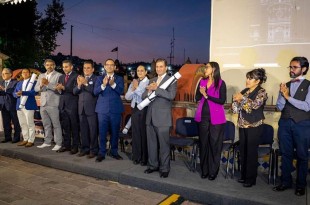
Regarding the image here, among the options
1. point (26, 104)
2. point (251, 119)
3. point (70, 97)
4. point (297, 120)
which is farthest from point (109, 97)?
point (297, 120)

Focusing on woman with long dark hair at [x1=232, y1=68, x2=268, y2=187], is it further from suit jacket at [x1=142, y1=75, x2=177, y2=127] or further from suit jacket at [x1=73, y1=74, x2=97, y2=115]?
suit jacket at [x1=73, y1=74, x2=97, y2=115]

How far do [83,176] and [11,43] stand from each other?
20.9 metres

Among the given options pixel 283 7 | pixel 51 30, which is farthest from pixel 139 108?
pixel 51 30

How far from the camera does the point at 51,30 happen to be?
28297 mm

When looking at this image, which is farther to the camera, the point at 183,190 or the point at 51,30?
the point at 51,30

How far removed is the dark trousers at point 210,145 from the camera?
4.55 m

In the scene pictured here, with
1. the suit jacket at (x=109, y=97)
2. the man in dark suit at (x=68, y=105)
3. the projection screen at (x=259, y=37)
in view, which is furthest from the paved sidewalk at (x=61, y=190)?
the projection screen at (x=259, y=37)

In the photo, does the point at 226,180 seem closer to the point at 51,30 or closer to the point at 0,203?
the point at 0,203

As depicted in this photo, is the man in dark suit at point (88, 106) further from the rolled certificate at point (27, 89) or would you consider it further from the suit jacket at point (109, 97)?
the rolled certificate at point (27, 89)

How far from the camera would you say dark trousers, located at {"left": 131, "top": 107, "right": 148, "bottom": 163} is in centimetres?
541

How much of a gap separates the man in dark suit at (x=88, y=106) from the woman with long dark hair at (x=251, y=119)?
9.53ft

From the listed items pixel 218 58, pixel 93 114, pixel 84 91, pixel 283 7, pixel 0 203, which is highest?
pixel 283 7

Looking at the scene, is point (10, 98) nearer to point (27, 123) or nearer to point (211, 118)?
point (27, 123)

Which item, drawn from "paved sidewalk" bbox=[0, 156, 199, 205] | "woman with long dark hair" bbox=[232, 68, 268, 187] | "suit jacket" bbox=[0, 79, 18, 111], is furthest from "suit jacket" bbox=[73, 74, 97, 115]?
"woman with long dark hair" bbox=[232, 68, 268, 187]
